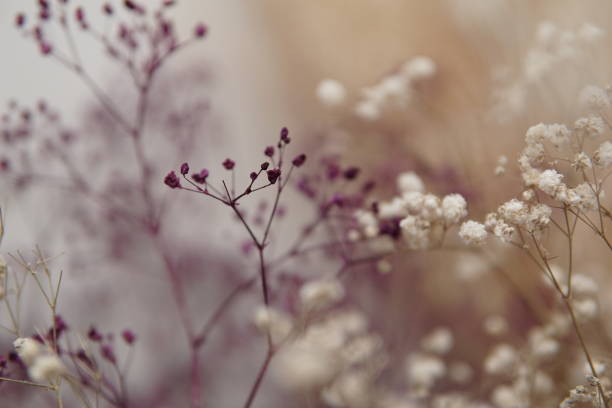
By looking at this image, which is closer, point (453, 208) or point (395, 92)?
point (453, 208)

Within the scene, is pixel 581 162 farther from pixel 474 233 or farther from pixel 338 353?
pixel 338 353

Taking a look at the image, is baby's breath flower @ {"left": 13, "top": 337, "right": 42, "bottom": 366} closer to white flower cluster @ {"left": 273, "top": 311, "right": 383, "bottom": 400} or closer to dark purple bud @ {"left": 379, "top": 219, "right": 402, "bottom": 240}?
white flower cluster @ {"left": 273, "top": 311, "right": 383, "bottom": 400}

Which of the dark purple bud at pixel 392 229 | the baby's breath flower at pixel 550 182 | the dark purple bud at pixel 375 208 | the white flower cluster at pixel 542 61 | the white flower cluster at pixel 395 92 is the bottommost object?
the baby's breath flower at pixel 550 182

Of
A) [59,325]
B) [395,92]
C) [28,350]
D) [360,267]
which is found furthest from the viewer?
Answer: [360,267]

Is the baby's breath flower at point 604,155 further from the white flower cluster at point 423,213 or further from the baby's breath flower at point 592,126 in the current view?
the white flower cluster at point 423,213

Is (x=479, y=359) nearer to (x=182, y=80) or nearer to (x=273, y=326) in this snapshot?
(x=273, y=326)

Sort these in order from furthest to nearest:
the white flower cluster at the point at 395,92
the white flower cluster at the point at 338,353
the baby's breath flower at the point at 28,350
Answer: the white flower cluster at the point at 395,92, the white flower cluster at the point at 338,353, the baby's breath flower at the point at 28,350

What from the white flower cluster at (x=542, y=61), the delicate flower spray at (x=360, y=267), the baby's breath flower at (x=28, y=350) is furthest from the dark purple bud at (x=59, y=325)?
the white flower cluster at (x=542, y=61)

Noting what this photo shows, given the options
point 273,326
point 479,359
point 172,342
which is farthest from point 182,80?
point 479,359

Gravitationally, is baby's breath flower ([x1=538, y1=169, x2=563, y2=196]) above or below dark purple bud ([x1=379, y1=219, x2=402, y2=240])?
below

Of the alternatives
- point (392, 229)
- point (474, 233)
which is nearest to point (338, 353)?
point (392, 229)

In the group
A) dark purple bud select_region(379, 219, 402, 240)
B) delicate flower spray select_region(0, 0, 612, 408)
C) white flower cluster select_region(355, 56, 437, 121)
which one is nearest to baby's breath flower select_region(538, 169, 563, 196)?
delicate flower spray select_region(0, 0, 612, 408)
